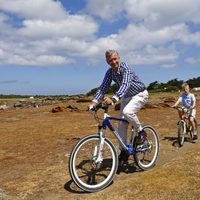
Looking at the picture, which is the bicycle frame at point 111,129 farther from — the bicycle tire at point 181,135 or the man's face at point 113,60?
the bicycle tire at point 181,135

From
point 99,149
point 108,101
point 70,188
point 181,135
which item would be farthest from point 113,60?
point 181,135

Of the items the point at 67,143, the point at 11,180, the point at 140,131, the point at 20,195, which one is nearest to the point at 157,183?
the point at 140,131

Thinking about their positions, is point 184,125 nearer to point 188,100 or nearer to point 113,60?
point 188,100

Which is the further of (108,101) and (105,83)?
(105,83)

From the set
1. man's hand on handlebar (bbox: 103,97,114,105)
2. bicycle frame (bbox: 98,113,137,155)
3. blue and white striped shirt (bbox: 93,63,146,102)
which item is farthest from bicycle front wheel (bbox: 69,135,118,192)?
blue and white striped shirt (bbox: 93,63,146,102)

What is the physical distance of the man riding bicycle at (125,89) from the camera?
8031 millimetres

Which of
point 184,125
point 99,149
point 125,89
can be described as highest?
point 125,89

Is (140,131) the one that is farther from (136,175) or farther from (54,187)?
(54,187)

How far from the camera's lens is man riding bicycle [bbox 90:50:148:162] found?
803cm

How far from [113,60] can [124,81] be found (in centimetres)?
51

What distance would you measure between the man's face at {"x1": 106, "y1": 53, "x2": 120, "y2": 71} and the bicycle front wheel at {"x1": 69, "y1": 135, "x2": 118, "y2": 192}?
1.57 metres

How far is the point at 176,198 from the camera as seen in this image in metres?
6.87

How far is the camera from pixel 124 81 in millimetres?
7949

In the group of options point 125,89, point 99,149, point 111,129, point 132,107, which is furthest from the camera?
point 132,107
